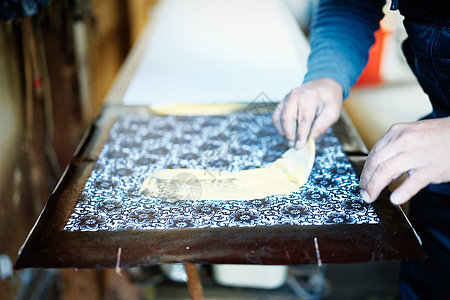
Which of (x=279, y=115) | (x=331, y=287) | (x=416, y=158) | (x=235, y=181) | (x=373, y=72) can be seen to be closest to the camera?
(x=416, y=158)

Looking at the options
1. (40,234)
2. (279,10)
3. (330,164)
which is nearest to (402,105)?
(279,10)

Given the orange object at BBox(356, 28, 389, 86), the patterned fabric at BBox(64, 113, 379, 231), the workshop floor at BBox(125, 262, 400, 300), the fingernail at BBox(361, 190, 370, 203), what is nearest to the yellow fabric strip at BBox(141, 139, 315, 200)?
the patterned fabric at BBox(64, 113, 379, 231)

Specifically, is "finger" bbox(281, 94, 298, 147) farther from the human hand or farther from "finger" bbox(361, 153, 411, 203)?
"finger" bbox(361, 153, 411, 203)

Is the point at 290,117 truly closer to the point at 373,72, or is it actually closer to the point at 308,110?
the point at 308,110

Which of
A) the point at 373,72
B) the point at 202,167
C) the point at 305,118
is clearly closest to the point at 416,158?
the point at 305,118

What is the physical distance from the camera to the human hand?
89 centimetres

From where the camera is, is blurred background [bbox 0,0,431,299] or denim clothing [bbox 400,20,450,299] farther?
blurred background [bbox 0,0,431,299]

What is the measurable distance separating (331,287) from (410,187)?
129 cm

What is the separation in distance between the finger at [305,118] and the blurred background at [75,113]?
0.72 feet

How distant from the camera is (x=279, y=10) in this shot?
209 centimetres

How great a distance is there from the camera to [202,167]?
0.88m

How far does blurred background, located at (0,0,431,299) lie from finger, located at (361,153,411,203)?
455 millimetres

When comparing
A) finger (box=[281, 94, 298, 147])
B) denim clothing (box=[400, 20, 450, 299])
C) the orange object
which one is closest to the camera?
denim clothing (box=[400, 20, 450, 299])

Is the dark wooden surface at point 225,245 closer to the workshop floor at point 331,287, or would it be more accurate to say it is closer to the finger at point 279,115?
the finger at point 279,115
